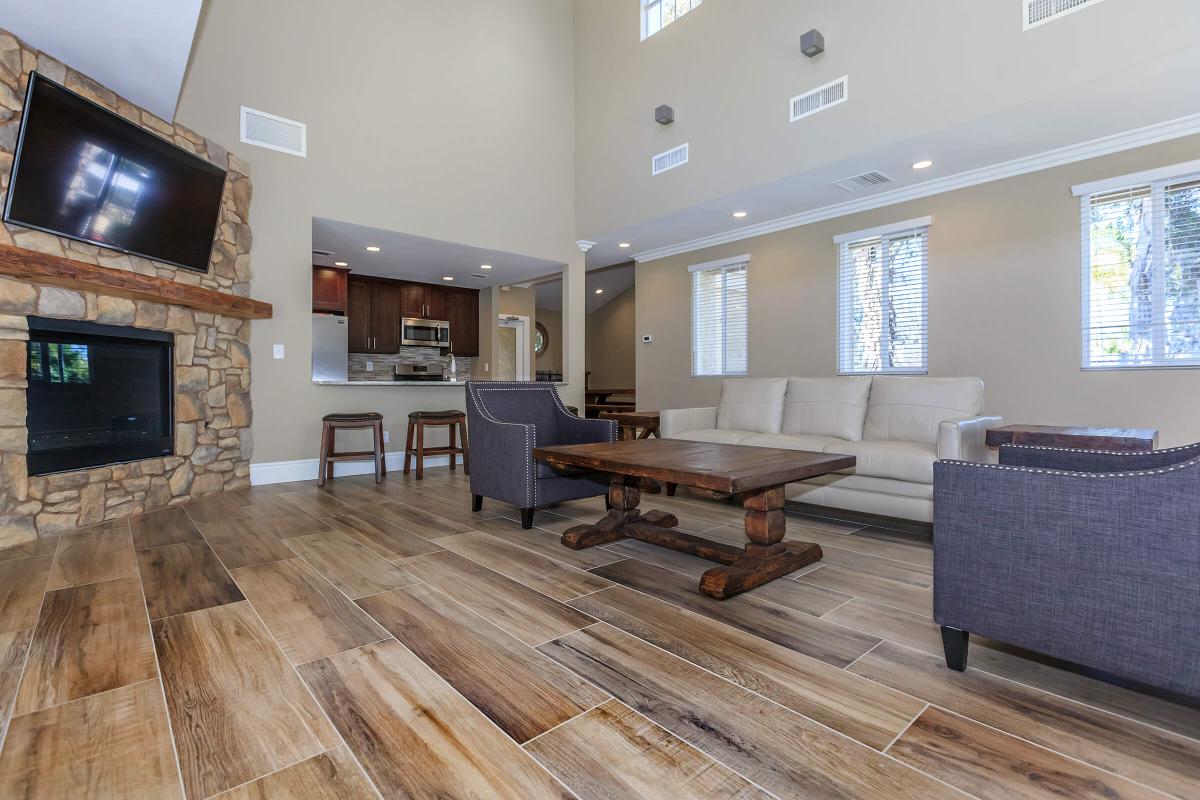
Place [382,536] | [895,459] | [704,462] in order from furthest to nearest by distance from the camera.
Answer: [895,459] → [382,536] → [704,462]

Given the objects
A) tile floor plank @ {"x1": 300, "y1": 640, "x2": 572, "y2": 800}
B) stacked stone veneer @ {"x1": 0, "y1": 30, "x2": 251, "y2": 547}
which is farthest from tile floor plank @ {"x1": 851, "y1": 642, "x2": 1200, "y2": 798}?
stacked stone veneer @ {"x1": 0, "y1": 30, "x2": 251, "y2": 547}

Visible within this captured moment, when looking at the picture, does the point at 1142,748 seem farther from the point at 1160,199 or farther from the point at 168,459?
the point at 168,459

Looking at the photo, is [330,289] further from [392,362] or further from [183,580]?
[183,580]

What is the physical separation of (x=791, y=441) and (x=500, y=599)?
8.27ft

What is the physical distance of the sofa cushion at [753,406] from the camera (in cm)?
451

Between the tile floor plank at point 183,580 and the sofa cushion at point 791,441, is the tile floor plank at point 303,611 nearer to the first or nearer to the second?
the tile floor plank at point 183,580

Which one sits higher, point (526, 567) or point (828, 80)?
point (828, 80)

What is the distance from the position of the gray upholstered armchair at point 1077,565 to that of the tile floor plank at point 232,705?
1.67 metres

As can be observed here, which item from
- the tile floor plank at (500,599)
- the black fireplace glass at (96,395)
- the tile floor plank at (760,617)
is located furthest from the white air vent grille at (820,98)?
the black fireplace glass at (96,395)

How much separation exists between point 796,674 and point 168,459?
13.4 feet

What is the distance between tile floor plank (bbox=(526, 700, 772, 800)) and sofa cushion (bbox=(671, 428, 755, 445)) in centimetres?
292

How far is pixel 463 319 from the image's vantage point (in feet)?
28.2

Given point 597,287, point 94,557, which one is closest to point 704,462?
point 94,557

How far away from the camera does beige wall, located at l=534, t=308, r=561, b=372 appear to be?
38.6 feet
